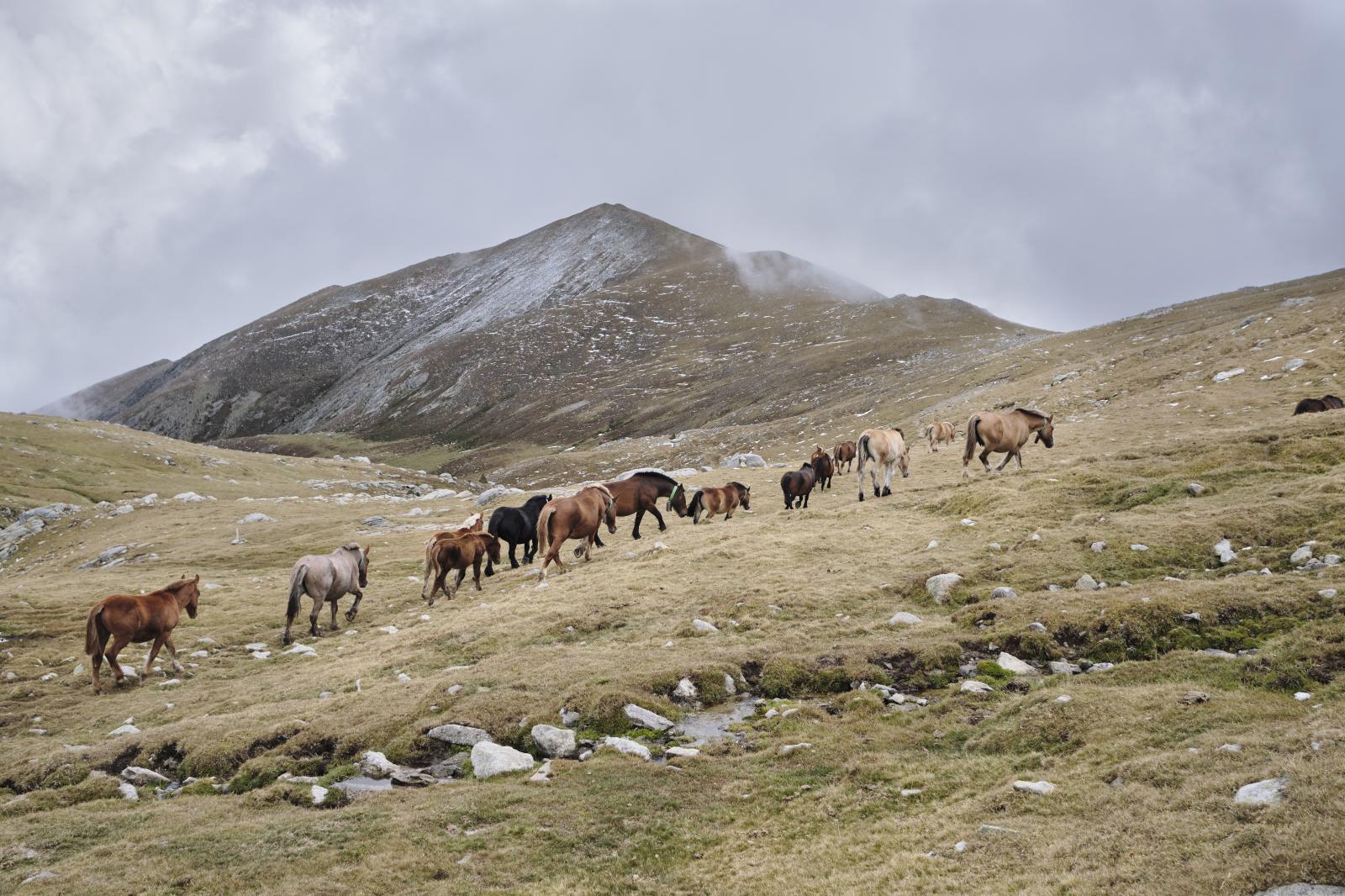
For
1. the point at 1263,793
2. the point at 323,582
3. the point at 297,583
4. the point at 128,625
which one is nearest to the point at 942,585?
the point at 1263,793

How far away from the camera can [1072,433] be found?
116ft

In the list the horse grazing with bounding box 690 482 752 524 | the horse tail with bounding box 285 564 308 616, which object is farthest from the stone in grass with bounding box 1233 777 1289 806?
the horse grazing with bounding box 690 482 752 524

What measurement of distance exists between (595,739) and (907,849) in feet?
16.5

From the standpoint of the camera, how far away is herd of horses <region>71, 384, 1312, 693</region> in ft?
54.2

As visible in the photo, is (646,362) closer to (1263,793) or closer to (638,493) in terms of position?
(638,493)

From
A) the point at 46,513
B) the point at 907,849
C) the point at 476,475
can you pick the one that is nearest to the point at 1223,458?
the point at 907,849

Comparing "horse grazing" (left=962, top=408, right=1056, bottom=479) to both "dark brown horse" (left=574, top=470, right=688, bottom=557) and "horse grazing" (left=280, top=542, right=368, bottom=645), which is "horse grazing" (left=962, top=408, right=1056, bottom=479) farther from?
"horse grazing" (left=280, top=542, right=368, bottom=645)

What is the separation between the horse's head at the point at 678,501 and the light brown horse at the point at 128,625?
16198 mm

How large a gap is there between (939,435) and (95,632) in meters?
37.5

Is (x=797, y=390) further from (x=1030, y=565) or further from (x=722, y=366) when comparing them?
(x=1030, y=565)

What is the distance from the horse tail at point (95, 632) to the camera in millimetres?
15898

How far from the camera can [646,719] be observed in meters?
11.1

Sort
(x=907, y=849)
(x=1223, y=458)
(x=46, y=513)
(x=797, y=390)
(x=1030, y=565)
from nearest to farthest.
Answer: (x=907, y=849)
(x=1030, y=565)
(x=1223, y=458)
(x=46, y=513)
(x=797, y=390)

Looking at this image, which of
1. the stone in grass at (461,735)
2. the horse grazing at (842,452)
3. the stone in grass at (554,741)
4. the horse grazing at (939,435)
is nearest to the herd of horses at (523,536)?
the horse grazing at (842,452)
